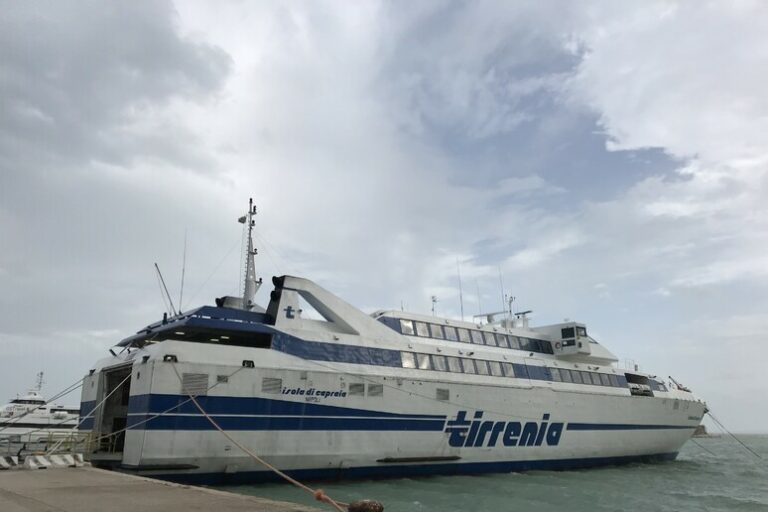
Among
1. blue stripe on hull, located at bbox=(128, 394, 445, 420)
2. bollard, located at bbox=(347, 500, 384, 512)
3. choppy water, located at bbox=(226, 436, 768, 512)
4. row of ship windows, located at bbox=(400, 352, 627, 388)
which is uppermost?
row of ship windows, located at bbox=(400, 352, 627, 388)

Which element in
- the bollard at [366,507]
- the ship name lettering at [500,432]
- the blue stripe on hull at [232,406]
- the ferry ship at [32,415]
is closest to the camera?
the bollard at [366,507]

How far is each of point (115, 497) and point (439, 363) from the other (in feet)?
46.0

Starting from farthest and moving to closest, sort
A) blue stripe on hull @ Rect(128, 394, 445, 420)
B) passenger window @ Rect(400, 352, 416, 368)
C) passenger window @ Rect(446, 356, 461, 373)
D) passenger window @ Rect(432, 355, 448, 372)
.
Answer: passenger window @ Rect(446, 356, 461, 373) → passenger window @ Rect(432, 355, 448, 372) → passenger window @ Rect(400, 352, 416, 368) → blue stripe on hull @ Rect(128, 394, 445, 420)

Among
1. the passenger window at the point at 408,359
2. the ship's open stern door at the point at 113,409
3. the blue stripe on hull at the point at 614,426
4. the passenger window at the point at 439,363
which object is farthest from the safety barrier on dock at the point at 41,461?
the blue stripe on hull at the point at 614,426

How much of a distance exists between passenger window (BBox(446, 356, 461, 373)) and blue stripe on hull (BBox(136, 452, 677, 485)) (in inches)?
138

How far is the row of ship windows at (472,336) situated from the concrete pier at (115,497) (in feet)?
41.2

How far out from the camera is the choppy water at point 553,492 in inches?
588

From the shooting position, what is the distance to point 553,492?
704 inches

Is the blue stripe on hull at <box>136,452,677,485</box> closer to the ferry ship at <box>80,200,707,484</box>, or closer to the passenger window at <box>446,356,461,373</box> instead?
the ferry ship at <box>80,200,707,484</box>

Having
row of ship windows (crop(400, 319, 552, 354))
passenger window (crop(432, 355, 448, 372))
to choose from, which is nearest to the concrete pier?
passenger window (crop(432, 355, 448, 372))

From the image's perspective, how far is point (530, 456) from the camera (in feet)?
73.5

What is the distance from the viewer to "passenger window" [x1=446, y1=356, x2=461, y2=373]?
20.9 metres

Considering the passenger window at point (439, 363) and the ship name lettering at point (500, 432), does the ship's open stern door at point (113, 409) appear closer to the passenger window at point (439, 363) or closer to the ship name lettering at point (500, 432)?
the passenger window at point (439, 363)

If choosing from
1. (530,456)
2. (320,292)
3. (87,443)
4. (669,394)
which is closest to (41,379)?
(87,443)
